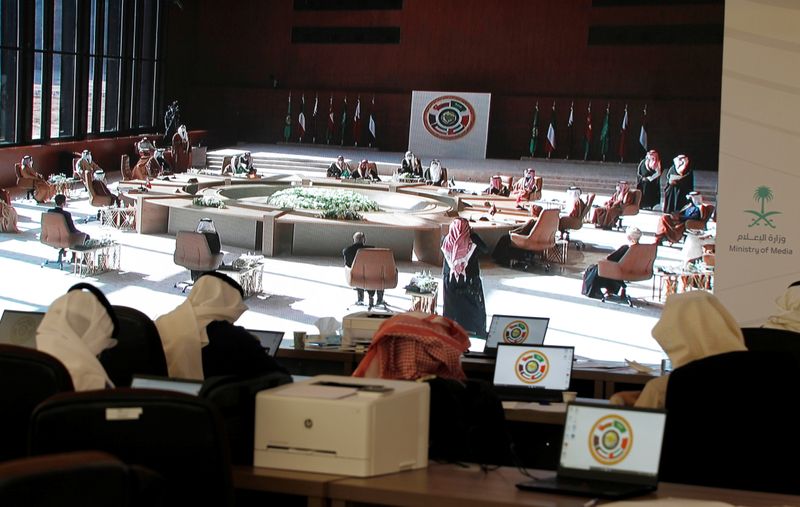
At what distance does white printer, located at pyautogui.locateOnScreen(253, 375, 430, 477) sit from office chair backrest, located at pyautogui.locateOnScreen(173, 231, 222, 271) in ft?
29.1

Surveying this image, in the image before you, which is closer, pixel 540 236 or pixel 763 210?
pixel 763 210

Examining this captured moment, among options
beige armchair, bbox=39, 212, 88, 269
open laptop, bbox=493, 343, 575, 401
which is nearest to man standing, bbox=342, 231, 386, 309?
beige armchair, bbox=39, 212, 88, 269

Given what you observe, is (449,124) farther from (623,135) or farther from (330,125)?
(623,135)

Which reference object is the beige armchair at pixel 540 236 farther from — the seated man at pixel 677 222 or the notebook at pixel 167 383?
the notebook at pixel 167 383

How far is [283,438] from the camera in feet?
9.45

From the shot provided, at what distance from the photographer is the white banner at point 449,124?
25266 millimetres

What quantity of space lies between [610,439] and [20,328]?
9.98ft

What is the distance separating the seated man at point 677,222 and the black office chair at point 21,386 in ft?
43.8

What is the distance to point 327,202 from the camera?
48.5 feet

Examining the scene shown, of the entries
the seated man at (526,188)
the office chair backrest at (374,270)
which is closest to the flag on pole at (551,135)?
the seated man at (526,188)

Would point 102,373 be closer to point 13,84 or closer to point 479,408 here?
point 479,408

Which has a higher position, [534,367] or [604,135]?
[604,135]

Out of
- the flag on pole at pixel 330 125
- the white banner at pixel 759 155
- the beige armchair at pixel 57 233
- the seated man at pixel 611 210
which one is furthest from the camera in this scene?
the flag on pole at pixel 330 125

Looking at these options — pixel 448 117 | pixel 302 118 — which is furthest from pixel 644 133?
pixel 302 118
